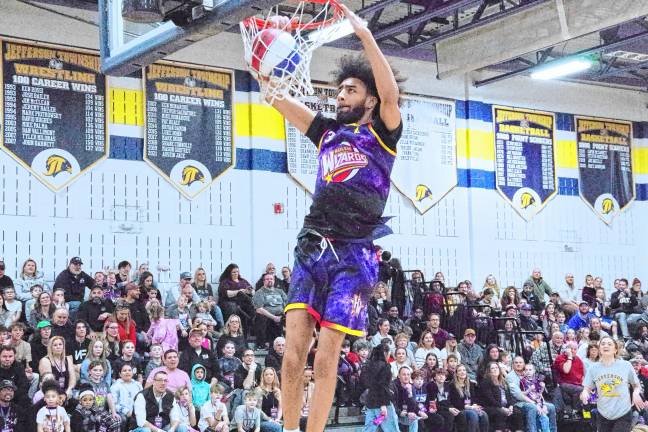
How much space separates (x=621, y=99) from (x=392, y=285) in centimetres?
925

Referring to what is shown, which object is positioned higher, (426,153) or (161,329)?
(426,153)

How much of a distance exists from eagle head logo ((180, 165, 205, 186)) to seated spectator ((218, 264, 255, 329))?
1886mm

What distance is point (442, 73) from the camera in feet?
62.7

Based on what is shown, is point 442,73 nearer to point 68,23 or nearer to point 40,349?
point 68,23

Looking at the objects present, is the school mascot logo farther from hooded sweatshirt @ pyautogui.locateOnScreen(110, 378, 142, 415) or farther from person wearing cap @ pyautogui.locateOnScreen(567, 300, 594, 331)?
person wearing cap @ pyautogui.locateOnScreen(567, 300, 594, 331)

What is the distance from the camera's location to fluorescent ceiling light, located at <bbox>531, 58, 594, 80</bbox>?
1927 cm

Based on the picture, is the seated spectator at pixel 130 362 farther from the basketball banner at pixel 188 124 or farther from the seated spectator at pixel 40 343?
the basketball banner at pixel 188 124

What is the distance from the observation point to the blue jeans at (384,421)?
519 inches

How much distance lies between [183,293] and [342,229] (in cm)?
1012

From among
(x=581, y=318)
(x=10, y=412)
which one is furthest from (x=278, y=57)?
(x=581, y=318)

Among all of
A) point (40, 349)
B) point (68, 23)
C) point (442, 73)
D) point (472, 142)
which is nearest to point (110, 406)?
point (40, 349)

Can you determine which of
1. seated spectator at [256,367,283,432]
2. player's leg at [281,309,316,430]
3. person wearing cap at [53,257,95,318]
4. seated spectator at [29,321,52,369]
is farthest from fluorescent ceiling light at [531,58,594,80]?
player's leg at [281,309,316,430]

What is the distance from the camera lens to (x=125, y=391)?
39.1 feet

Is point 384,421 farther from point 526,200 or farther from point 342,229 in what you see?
point 526,200
